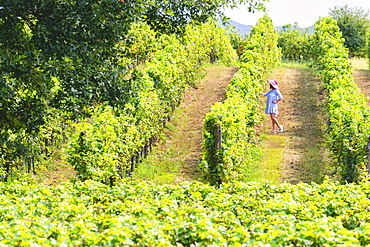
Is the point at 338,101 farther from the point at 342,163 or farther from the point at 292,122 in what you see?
the point at 292,122

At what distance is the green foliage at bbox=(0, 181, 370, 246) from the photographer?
4914mm

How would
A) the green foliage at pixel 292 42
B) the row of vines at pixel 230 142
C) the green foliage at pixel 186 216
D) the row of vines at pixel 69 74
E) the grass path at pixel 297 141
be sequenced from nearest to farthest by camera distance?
the green foliage at pixel 186 216
the row of vines at pixel 69 74
the row of vines at pixel 230 142
the grass path at pixel 297 141
the green foliage at pixel 292 42

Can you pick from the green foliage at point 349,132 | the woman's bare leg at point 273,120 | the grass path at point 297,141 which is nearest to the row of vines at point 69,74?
the grass path at point 297,141

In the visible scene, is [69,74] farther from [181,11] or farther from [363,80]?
[363,80]

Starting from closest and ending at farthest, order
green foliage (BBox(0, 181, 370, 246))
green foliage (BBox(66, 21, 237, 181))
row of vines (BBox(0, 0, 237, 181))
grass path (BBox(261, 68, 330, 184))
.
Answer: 1. green foliage (BBox(0, 181, 370, 246))
2. row of vines (BBox(0, 0, 237, 181))
3. green foliage (BBox(66, 21, 237, 181))
4. grass path (BBox(261, 68, 330, 184))

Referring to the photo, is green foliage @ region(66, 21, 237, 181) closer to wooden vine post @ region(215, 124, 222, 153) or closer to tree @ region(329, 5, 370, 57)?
wooden vine post @ region(215, 124, 222, 153)

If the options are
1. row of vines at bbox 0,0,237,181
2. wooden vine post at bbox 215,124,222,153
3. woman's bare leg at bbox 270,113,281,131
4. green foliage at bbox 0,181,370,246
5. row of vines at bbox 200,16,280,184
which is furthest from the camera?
woman's bare leg at bbox 270,113,281,131

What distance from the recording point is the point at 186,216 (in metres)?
5.77

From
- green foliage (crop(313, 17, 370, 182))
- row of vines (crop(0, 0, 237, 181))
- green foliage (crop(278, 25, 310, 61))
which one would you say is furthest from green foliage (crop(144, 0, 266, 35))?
green foliage (crop(278, 25, 310, 61))

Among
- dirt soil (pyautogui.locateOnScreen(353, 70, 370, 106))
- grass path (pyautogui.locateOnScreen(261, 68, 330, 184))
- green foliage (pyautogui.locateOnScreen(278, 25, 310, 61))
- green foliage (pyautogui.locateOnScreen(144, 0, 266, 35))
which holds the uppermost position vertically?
green foliage (pyautogui.locateOnScreen(278, 25, 310, 61))

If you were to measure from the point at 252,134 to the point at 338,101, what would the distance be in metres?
2.65

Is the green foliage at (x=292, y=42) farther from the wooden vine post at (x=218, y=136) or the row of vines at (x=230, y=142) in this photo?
the wooden vine post at (x=218, y=136)

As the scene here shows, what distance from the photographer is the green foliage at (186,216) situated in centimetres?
491

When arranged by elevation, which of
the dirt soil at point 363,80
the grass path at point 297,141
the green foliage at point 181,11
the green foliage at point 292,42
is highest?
the green foliage at point 292,42
